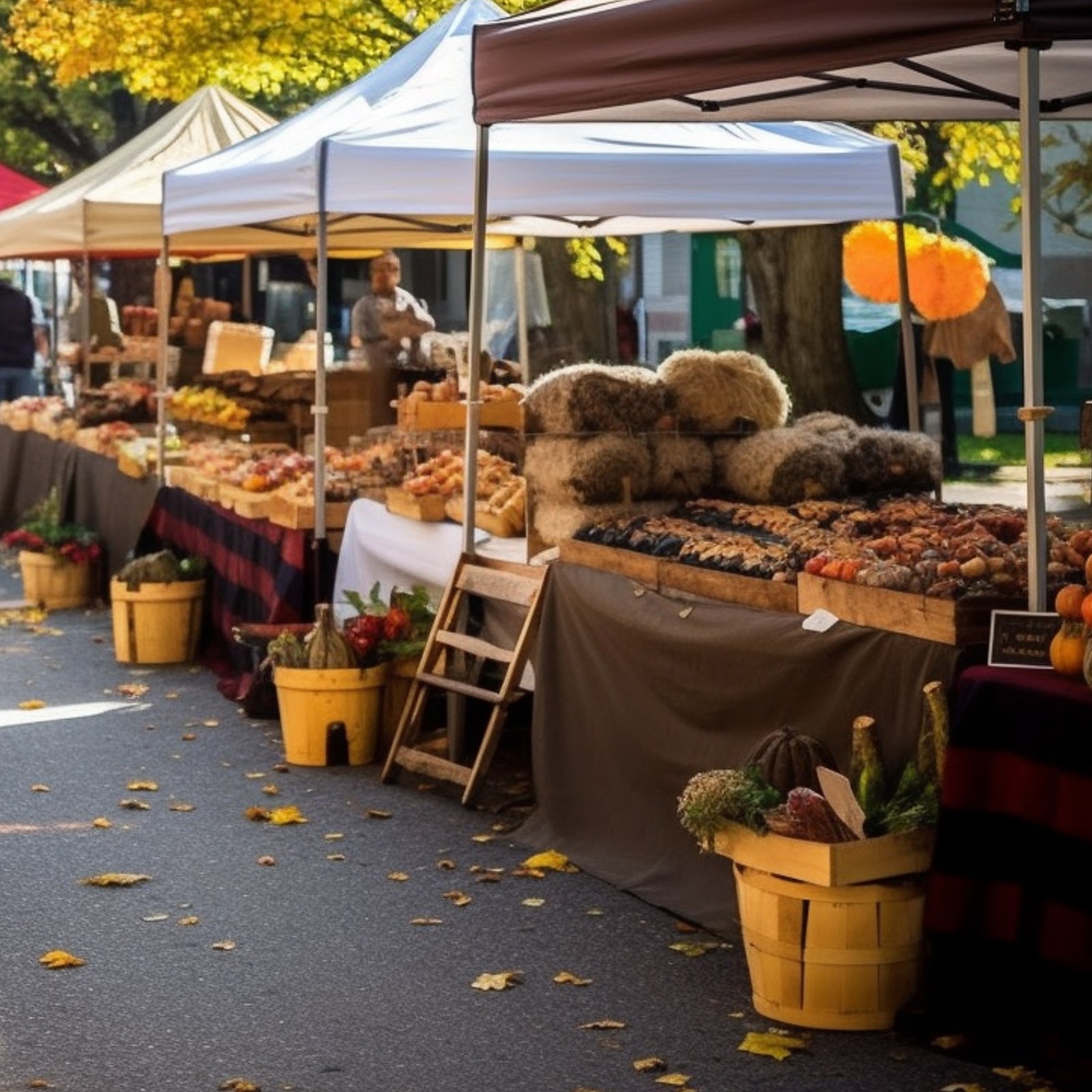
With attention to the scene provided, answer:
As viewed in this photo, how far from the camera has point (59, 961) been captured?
6184 millimetres

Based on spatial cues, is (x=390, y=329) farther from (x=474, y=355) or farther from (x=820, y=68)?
(x=820, y=68)

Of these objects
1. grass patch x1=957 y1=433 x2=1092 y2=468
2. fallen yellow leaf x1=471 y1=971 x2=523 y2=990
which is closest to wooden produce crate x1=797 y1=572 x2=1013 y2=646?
fallen yellow leaf x1=471 y1=971 x2=523 y2=990

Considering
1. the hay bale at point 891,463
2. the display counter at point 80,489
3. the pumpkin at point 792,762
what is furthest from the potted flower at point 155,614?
the pumpkin at point 792,762

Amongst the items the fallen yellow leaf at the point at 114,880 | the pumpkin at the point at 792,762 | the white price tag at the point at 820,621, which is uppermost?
the white price tag at the point at 820,621

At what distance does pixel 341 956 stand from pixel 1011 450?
20018 millimetres

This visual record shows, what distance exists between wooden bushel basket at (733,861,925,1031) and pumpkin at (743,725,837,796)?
36 cm

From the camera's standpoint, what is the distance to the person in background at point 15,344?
22578mm

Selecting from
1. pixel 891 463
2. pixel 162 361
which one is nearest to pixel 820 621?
pixel 891 463

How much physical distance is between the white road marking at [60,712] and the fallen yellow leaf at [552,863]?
3708 mm

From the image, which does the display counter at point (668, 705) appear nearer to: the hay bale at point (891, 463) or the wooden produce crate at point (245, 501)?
the hay bale at point (891, 463)

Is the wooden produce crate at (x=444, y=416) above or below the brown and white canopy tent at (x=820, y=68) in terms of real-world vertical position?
below

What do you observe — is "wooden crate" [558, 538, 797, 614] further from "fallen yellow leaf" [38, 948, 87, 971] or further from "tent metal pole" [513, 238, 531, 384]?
"tent metal pole" [513, 238, 531, 384]

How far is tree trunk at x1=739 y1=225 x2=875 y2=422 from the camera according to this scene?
55.3 ft

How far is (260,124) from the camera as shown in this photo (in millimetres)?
18797
